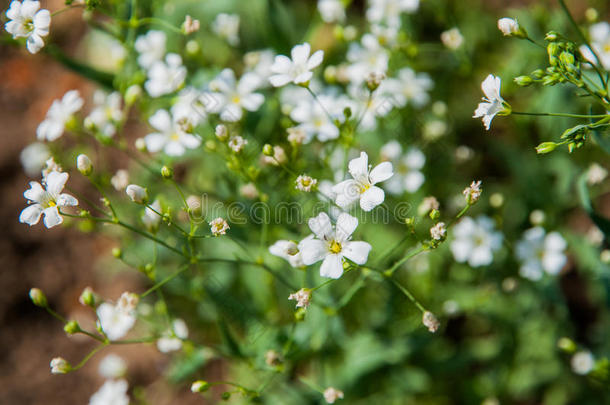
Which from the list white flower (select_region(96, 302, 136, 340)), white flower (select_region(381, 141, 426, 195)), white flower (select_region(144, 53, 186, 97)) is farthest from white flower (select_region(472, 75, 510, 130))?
white flower (select_region(96, 302, 136, 340))

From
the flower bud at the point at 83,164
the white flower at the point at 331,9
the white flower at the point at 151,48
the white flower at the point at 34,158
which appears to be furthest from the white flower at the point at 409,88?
the white flower at the point at 34,158

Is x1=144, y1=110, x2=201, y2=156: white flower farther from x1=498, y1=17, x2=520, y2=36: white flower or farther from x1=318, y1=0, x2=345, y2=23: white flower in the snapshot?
x1=498, y1=17, x2=520, y2=36: white flower

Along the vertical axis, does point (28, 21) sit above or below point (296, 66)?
above

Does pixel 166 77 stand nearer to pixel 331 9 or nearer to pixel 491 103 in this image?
pixel 331 9

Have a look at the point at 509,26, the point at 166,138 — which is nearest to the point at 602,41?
the point at 509,26

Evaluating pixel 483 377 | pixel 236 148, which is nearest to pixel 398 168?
pixel 236 148

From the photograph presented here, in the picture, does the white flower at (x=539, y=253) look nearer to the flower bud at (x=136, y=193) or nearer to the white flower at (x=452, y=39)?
the white flower at (x=452, y=39)
